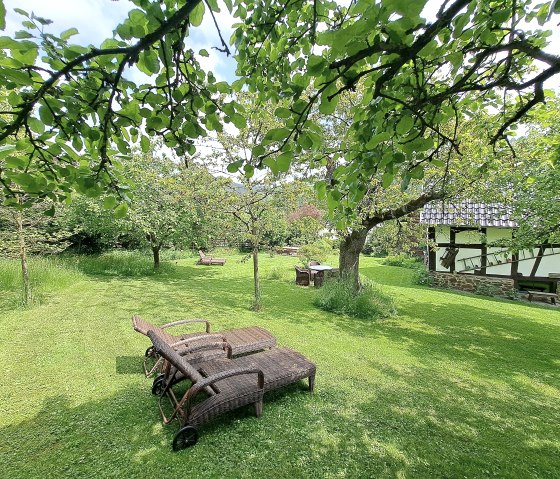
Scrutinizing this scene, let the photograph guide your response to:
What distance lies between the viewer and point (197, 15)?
4.42ft

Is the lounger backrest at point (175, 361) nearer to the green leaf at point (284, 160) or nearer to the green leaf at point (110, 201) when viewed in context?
the green leaf at point (110, 201)

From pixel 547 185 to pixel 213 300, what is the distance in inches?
349

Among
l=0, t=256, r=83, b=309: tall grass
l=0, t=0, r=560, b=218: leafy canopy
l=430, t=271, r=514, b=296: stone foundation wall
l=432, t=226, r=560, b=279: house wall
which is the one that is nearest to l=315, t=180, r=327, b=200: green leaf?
l=0, t=0, r=560, b=218: leafy canopy

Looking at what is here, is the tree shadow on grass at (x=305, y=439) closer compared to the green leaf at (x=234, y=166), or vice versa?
the green leaf at (x=234, y=166)

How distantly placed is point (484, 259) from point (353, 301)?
8451mm

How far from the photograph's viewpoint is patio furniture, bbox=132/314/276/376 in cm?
457

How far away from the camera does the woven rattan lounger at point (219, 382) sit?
3.19 metres

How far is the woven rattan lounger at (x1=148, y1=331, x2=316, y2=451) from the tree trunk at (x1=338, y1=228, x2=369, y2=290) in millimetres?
5577

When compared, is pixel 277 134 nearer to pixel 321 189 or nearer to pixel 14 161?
pixel 321 189

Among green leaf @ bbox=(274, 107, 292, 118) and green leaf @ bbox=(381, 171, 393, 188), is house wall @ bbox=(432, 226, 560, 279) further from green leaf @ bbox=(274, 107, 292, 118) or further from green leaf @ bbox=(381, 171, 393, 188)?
green leaf @ bbox=(274, 107, 292, 118)

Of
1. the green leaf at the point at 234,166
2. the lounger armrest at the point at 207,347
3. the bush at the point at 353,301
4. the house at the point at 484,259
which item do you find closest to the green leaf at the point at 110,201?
the green leaf at the point at 234,166

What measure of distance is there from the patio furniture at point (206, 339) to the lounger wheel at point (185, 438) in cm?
146

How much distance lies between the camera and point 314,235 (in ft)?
31.8

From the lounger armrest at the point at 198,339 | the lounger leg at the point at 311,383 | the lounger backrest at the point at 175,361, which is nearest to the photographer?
the lounger backrest at the point at 175,361
